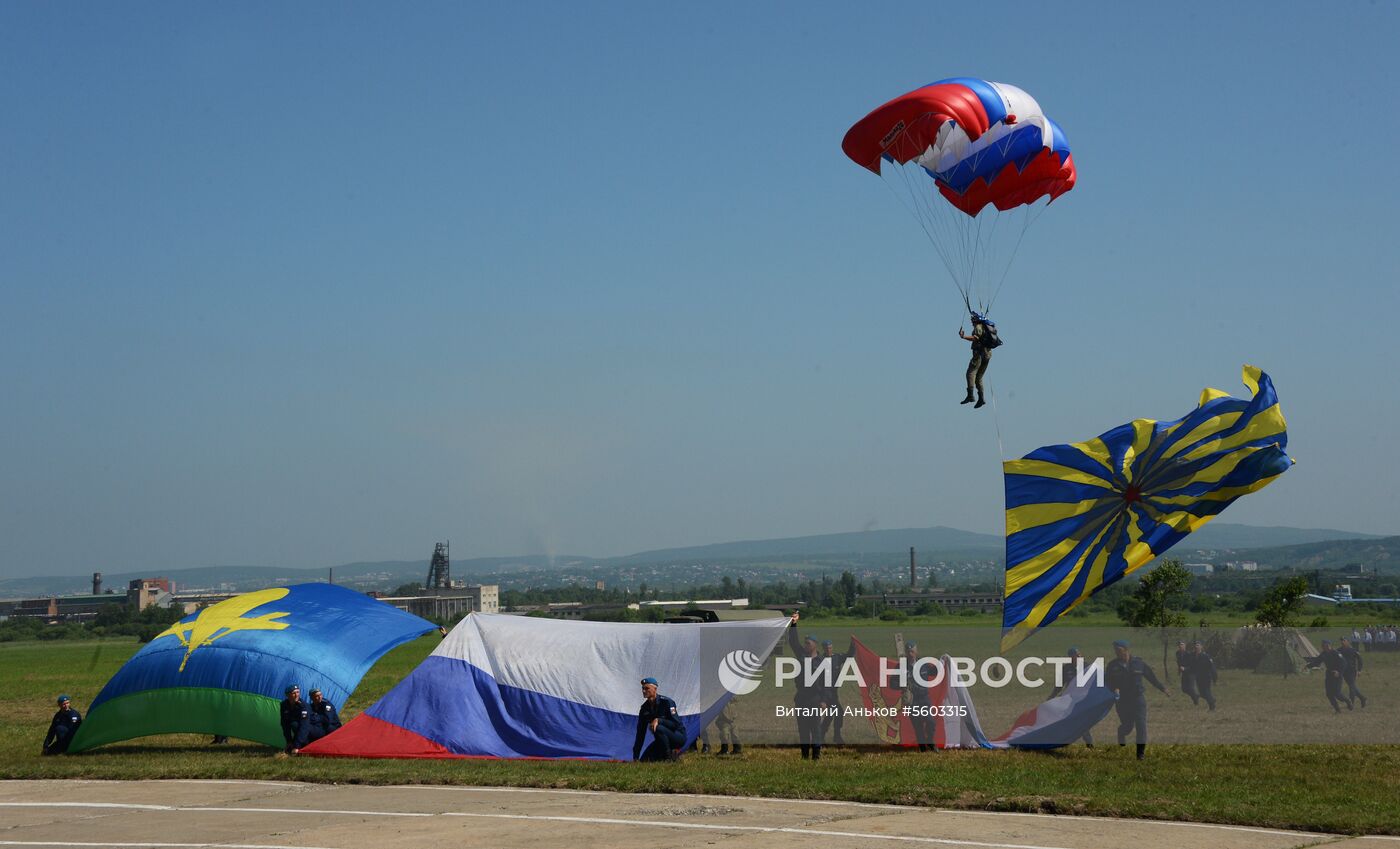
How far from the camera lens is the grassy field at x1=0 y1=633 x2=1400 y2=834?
41.1 feet

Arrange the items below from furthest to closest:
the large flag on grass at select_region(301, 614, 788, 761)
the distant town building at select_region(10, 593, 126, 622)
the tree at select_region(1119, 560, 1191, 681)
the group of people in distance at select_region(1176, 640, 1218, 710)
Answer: the distant town building at select_region(10, 593, 126, 622) → the tree at select_region(1119, 560, 1191, 681) → the large flag on grass at select_region(301, 614, 788, 761) → the group of people in distance at select_region(1176, 640, 1218, 710)

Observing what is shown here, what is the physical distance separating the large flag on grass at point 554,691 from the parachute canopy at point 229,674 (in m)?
1.63

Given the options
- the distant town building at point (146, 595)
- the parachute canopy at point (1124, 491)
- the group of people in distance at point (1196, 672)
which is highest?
the parachute canopy at point (1124, 491)

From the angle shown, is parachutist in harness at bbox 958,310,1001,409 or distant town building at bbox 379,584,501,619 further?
distant town building at bbox 379,584,501,619

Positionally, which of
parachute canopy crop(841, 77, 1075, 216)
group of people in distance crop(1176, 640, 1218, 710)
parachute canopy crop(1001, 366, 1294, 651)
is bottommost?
group of people in distance crop(1176, 640, 1218, 710)

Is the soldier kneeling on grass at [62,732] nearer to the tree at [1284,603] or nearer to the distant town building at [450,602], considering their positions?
the tree at [1284,603]

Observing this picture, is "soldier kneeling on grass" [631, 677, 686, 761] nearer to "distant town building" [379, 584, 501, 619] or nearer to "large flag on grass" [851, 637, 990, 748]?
"large flag on grass" [851, 637, 990, 748]

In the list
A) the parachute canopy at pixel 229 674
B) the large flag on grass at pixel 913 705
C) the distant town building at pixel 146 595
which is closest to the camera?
the large flag on grass at pixel 913 705

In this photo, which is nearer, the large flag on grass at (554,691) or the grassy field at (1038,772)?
the grassy field at (1038,772)

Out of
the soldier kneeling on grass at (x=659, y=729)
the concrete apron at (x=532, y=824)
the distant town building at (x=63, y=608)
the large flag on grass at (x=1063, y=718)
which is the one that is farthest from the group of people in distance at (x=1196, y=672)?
the distant town building at (x=63, y=608)

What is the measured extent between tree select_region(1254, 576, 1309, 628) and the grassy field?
15.3 metres

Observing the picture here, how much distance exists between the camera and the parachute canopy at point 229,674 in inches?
742

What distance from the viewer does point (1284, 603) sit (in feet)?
104

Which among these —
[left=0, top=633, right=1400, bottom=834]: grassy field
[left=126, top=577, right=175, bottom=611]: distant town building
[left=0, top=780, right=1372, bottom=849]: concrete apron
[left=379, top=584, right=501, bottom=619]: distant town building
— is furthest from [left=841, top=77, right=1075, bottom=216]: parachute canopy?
[left=126, top=577, right=175, bottom=611]: distant town building
